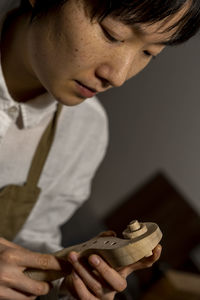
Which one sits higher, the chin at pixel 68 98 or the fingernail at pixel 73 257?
the chin at pixel 68 98

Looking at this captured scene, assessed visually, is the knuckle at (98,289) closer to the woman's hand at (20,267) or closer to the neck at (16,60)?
the woman's hand at (20,267)

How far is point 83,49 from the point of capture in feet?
2.30

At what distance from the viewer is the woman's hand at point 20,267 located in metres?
0.71

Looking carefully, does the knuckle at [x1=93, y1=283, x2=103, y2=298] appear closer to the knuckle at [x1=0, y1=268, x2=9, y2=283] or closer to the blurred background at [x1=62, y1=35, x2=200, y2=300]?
the knuckle at [x1=0, y1=268, x2=9, y2=283]

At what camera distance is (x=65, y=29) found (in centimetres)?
70

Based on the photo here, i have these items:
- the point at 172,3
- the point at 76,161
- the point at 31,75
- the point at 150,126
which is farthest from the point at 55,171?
the point at 150,126

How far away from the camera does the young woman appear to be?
666 millimetres

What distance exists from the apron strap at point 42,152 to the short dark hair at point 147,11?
38cm

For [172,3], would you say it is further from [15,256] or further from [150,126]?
[150,126]

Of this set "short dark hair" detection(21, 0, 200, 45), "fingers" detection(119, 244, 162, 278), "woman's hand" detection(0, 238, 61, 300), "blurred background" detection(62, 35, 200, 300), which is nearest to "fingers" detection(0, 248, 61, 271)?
"woman's hand" detection(0, 238, 61, 300)

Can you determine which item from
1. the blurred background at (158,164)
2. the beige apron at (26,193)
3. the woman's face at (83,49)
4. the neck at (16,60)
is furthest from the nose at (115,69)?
the blurred background at (158,164)

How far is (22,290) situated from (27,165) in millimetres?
370

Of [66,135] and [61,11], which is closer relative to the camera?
[61,11]

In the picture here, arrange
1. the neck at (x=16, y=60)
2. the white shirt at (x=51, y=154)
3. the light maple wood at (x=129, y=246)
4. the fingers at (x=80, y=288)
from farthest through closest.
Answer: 1. the white shirt at (x=51, y=154)
2. the neck at (x=16, y=60)
3. the fingers at (x=80, y=288)
4. the light maple wood at (x=129, y=246)
